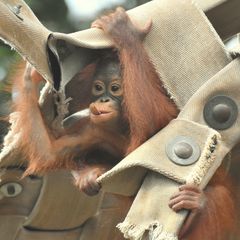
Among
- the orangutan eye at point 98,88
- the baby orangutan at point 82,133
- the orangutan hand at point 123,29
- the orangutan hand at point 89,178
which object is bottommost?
the orangutan hand at point 89,178

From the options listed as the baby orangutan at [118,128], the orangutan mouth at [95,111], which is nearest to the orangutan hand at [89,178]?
the baby orangutan at [118,128]

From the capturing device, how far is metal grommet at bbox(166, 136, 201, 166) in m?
1.76

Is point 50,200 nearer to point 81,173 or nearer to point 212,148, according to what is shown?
point 81,173

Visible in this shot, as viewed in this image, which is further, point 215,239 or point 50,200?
point 50,200

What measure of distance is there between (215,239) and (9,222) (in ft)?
2.52

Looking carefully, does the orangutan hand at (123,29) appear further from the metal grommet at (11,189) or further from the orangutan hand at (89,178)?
the metal grommet at (11,189)

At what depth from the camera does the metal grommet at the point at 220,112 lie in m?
1.84

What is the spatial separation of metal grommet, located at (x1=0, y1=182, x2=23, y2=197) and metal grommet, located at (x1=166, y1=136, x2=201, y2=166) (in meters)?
0.70

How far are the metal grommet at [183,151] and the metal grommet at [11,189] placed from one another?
705 mm

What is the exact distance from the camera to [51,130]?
2100mm

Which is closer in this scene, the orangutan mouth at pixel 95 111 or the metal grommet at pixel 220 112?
the metal grommet at pixel 220 112

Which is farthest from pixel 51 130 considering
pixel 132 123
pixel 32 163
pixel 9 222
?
pixel 9 222

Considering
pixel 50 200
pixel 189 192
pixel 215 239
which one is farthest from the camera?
pixel 50 200

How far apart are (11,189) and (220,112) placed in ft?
2.56
